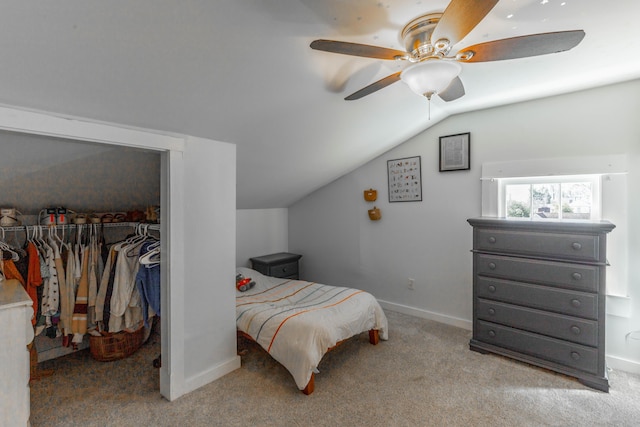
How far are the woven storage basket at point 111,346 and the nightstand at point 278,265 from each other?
1.60 metres

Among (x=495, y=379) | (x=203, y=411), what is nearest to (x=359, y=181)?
(x=495, y=379)

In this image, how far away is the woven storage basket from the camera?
2.61 m

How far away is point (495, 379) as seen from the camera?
2.32 meters

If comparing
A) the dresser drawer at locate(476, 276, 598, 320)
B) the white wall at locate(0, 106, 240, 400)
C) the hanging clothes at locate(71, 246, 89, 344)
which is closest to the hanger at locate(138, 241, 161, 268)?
the white wall at locate(0, 106, 240, 400)

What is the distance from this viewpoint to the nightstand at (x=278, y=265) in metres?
3.95

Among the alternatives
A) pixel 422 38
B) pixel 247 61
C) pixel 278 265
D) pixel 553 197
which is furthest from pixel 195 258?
pixel 553 197

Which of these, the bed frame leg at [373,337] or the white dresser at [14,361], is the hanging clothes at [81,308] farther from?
the bed frame leg at [373,337]

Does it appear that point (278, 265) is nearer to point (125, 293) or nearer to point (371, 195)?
point (371, 195)

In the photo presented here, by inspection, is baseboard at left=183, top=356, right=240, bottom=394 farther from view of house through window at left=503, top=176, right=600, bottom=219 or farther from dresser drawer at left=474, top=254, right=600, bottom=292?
view of house through window at left=503, top=176, right=600, bottom=219

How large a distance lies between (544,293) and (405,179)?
1769 mm

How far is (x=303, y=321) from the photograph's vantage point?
231 cm

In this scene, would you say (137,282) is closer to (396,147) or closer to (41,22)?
(41,22)

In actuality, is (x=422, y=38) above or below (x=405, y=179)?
above

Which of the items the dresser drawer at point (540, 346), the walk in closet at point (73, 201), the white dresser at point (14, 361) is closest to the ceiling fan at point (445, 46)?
the walk in closet at point (73, 201)
